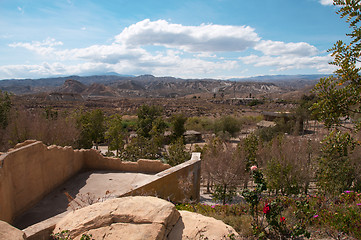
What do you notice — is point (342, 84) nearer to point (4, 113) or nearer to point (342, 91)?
point (342, 91)

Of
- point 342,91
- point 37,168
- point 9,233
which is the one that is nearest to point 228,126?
point 37,168

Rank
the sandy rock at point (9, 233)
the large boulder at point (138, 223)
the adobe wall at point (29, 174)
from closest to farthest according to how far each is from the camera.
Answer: the sandy rock at point (9, 233)
the large boulder at point (138, 223)
the adobe wall at point (29, 174)

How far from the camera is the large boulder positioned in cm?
405

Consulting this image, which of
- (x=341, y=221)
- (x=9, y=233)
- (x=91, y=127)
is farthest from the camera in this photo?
(x=91, y=127)

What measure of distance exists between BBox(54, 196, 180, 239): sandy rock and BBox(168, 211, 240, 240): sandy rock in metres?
0.14

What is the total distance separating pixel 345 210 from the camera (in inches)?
231

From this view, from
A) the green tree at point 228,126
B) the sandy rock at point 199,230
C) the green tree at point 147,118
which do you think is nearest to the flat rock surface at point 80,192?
the sandy rock at point 199,230

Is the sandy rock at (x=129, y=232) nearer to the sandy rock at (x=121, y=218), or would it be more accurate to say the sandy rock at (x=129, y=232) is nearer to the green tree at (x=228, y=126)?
the sandy rock at (x=121, y=218)

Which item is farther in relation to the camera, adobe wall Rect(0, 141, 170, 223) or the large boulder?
adobe wall Rect(0, 141, 170, 223)

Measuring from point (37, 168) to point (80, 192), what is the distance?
1693 millimetres

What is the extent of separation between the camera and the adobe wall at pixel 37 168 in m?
6.49

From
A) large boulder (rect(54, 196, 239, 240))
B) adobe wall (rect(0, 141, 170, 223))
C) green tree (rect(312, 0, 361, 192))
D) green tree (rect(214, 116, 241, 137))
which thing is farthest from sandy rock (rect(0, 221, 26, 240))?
green tree (rect(214, 116, 241, 137))

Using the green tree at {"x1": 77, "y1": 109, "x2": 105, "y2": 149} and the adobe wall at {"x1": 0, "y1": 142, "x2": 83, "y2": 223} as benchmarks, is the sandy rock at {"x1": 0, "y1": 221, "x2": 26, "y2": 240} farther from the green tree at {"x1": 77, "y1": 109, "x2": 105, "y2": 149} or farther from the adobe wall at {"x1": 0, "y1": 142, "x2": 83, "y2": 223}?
the green tree at {"x1": 77, "y1": 109, "x2": 105, "y2": 149}

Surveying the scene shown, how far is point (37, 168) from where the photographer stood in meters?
7.91
